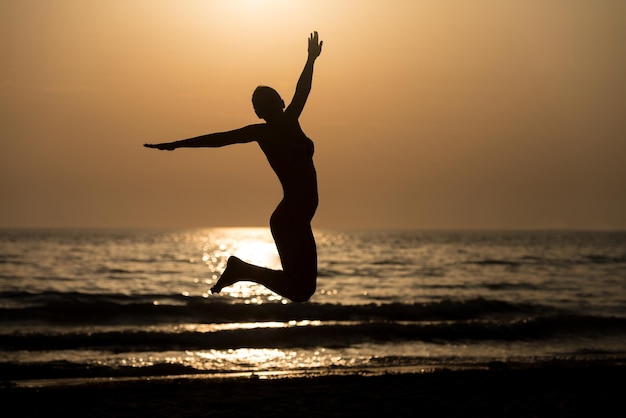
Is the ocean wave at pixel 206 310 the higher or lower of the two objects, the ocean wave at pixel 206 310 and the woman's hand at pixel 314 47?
the lower

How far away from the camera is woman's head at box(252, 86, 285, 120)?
23.9ft

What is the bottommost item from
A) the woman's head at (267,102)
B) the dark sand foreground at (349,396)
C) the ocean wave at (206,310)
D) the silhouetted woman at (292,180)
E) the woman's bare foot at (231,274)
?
the dark sand foreground at (349,396)

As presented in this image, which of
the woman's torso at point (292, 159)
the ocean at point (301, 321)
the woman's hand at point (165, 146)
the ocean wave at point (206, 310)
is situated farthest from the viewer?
the ocean wave at point (206, 310)

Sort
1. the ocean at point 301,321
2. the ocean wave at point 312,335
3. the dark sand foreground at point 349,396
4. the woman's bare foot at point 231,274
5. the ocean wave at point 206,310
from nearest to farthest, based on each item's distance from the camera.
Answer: the woman's bare foot at point 231,274, the dark sand foreground at point 349,396, the ocean at point 301,321, the ocean wave at point 312,335, the ocean wave at point 206,310

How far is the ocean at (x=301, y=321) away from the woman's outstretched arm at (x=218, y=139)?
40.0 feet

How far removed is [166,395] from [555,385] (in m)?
7.27

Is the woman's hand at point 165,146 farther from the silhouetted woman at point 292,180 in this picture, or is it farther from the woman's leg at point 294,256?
the woman's leg at point 294,256

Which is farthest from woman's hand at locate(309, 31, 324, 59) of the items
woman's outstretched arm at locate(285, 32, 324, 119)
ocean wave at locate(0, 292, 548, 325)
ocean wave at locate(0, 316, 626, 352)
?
ocean wave at locate(0, 292, 548, 325)

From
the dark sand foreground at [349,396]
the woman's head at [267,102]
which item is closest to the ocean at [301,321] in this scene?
the dark sand foreground at [349,396]

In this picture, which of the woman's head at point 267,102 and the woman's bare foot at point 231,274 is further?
the woman's bare foot at point 231,274

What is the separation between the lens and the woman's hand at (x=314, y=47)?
Answer: 7488 mm

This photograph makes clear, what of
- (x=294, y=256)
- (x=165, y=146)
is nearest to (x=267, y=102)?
(x=165, y=146)

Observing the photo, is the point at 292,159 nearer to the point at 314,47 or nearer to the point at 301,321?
the point at 314,47

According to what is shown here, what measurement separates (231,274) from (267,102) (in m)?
1.59
